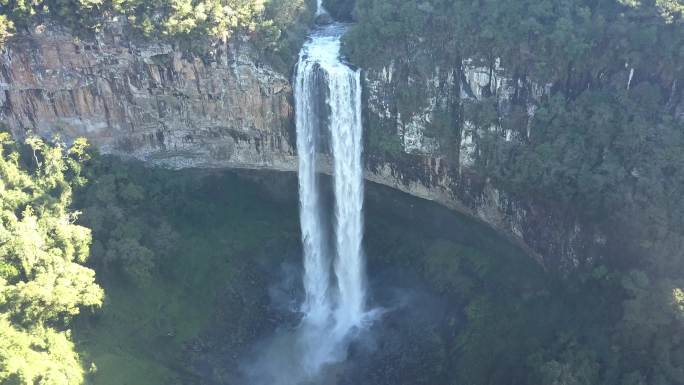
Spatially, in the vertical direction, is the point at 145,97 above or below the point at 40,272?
above

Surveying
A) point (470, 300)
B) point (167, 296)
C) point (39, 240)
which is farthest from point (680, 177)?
point (39, 240)

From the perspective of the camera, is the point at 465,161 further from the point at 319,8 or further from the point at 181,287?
the point at 181,287

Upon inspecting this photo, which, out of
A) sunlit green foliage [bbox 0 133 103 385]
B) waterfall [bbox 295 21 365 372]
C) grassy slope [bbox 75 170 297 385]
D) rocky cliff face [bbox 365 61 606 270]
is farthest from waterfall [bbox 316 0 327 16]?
sunlit green foliage [bbox 0 133 103 385]

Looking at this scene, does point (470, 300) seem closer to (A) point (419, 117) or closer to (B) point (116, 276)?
(A) point (419, 117)

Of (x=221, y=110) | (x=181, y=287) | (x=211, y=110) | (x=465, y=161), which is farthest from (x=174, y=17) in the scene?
(x=465, y=161)

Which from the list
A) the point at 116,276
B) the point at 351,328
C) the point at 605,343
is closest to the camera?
the point at 605,343

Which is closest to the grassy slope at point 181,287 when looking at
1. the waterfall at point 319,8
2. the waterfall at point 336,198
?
the waterfall at point 336,198

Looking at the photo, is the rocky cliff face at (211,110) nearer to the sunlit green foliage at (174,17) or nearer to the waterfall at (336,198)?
the sunlit green foliage at (174,17)
